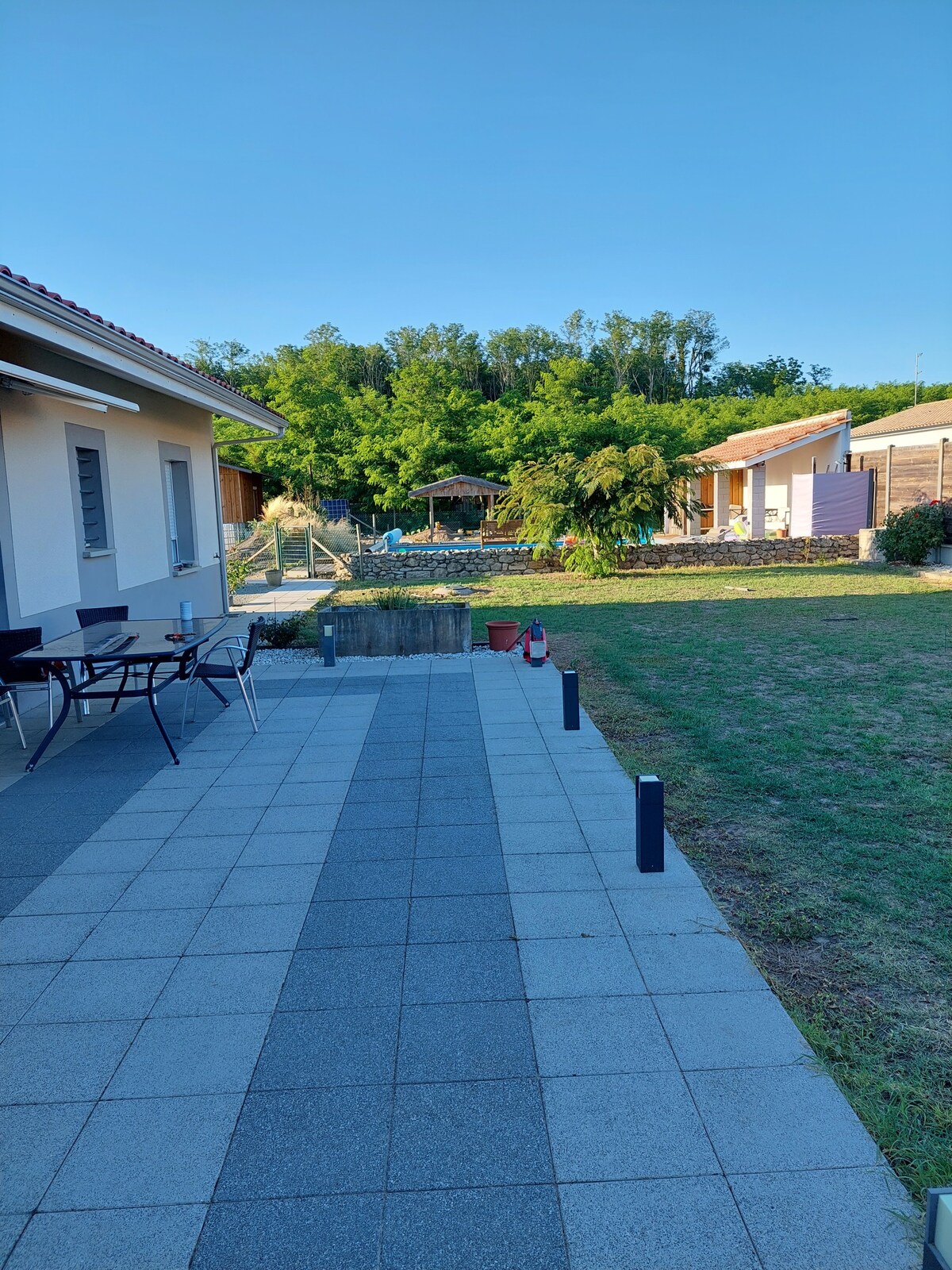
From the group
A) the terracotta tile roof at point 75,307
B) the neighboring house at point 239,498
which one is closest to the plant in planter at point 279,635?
the terracotta tile roof at point 75,307

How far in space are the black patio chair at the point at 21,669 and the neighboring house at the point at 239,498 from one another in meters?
20.8

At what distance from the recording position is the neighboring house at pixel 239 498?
28011 mm

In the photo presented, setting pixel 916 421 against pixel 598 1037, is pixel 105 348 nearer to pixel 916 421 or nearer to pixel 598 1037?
pixel 598 1037

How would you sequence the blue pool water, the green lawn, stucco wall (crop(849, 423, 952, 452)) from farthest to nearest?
1. the blue pool water
2. stucco wall (crop(849, 423, 952, 452))
3. the green lawn

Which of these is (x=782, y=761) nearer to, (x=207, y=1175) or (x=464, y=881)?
(x=464, y=881)

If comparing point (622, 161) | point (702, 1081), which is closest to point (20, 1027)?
point (702, 1081)

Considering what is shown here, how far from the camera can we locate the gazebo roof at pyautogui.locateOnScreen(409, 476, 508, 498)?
96.6ft

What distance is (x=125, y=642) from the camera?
20.2ft

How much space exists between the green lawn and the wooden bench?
15074 mm

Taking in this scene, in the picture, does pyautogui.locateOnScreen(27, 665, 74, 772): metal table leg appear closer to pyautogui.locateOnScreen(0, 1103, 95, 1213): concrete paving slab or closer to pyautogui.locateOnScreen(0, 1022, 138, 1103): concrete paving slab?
pyautogui.locateOnScreen(0, 1022, 138, 1103): concrete paving slab

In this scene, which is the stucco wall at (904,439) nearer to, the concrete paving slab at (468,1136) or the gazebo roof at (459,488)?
the gazebo roof at (459,488)

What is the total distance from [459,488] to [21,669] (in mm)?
24861

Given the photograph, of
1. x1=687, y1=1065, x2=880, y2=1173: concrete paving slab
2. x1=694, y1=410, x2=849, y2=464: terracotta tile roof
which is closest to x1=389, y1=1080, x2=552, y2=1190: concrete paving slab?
x1=687, y1=1065, x2=880, y2=1173: concrete paving slab

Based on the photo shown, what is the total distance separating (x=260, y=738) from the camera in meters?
6.46
